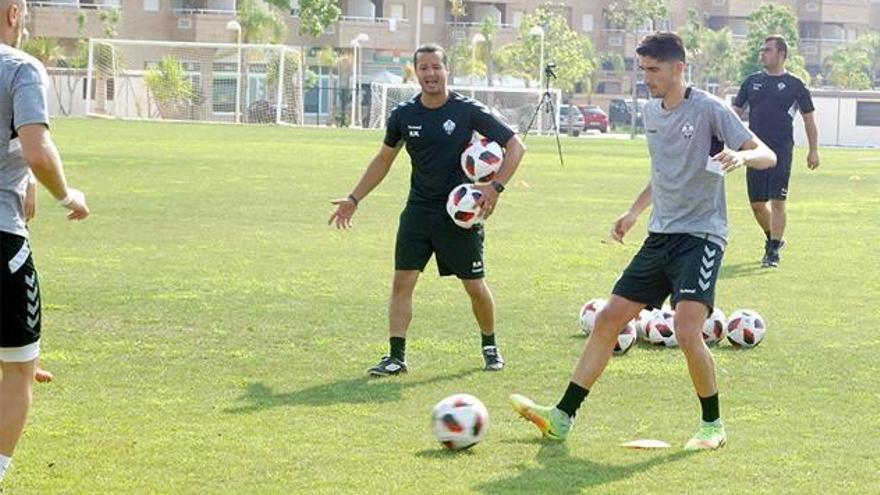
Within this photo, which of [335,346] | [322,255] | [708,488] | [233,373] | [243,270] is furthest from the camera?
[322,255]

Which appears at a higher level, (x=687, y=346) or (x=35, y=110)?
(x=35, y=110)

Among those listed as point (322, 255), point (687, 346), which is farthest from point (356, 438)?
point (322, 255)

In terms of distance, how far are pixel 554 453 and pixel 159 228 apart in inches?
→ 506

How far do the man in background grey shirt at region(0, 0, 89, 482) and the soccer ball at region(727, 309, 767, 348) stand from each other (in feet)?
20.1

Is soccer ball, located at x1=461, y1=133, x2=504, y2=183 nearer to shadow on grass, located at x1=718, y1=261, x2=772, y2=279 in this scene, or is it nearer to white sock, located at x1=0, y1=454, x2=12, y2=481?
white sock, located at x1=0, y1=454, x2=12, y2=481

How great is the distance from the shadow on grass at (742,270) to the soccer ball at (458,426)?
882 centimetres

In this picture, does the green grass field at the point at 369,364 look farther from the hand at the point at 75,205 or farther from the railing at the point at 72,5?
the railing at the point at 72,5

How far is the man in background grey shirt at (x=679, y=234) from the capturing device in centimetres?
854

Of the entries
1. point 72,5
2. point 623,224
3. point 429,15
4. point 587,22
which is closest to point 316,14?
point 72,5

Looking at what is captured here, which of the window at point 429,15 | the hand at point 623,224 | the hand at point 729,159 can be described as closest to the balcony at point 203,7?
the window at point 429,15

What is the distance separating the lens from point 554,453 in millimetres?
8438

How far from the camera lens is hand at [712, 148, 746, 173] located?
26.8 ft

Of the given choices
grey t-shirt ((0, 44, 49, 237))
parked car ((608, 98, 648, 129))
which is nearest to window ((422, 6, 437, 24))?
parked car ((608, 98, 648, 129))

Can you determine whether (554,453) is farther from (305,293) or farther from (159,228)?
(159,228)
